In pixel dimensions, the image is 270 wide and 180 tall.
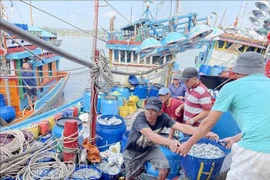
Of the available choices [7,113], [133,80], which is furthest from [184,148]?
[7,113]

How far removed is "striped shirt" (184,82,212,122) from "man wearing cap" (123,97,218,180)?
1.60ft

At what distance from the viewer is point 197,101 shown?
122 inches

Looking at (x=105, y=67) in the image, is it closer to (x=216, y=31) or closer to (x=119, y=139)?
(x=119, y=139)

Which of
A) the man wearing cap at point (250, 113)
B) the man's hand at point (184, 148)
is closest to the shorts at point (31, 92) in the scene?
the man's hand at point (184, 148)

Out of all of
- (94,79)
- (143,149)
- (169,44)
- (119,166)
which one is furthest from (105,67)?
(169,44)

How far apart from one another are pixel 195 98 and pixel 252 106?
1.45 meters

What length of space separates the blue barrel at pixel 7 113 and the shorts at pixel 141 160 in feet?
23.0

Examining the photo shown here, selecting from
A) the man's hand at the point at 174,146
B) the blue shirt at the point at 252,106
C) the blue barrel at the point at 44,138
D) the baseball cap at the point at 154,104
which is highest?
the blue shirt at the point at 252,106

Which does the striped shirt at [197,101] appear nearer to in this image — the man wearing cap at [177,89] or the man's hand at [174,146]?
the man's hand at [174,146]

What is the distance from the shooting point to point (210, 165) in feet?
7.61

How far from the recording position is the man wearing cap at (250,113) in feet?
5.28

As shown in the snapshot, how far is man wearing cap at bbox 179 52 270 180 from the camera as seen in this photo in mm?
1608

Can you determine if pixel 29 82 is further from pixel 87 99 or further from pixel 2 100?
pixel 87 99

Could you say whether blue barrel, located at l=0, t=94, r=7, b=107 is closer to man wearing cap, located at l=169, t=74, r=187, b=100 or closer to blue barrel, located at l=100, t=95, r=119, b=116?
blue barrel, located at l=100, t=95, r=119, b=116
